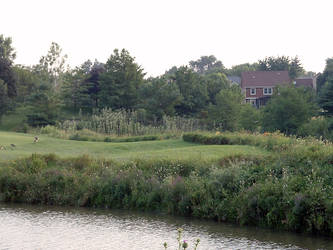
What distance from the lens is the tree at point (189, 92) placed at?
53.2m

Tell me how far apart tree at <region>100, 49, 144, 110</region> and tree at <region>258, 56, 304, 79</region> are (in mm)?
52905

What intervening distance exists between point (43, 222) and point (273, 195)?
24.1 feet

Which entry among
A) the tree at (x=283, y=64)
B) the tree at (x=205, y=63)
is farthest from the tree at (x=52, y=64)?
the tree at (x=205, y=63)

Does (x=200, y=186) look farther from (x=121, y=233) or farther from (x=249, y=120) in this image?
→ (x=249, y=120)

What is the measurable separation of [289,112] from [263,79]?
2115 inches

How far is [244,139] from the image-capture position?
30.1 meters

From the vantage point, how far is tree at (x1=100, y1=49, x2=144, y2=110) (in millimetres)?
57219

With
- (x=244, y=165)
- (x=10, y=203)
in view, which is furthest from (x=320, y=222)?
(x=10, y=203)

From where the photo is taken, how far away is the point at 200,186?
1772cm

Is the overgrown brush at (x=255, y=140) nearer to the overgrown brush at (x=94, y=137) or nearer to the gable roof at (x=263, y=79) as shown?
the overgrown brush at (x=94, y=137)

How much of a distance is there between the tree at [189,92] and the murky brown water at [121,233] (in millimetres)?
34831

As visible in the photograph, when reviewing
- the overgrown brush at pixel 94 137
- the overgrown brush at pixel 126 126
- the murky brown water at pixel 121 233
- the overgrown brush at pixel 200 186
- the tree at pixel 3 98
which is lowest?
the murky brown water at pixel 121 233

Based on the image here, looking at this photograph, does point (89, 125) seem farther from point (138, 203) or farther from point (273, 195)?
point (273, 195)

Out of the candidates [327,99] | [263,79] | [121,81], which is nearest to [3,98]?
[121,81]
